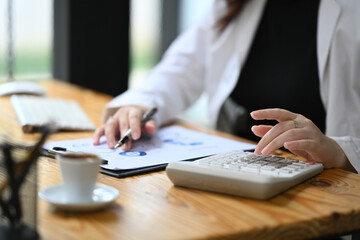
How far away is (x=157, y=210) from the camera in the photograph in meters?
0.76

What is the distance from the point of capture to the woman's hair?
178 centimetres

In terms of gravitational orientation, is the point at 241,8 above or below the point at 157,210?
above

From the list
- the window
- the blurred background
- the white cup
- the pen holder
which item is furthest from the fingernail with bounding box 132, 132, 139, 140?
the window

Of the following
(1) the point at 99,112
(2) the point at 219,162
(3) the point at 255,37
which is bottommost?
(1) the point at 99,112

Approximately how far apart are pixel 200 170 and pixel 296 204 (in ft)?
0.54

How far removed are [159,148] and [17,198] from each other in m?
0.55

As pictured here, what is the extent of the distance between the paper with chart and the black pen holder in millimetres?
316

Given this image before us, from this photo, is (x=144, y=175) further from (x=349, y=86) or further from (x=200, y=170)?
(x=349, y=86)

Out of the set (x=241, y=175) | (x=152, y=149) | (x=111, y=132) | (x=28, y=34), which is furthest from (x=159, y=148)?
(x=28, y=34)

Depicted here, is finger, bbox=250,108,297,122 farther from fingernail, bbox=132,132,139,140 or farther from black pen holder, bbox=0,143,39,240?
black pen holder, bbox=0,143,39,240

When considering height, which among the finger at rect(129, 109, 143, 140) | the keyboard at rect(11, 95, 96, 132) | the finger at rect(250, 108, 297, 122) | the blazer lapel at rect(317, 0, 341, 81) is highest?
the blazer lapel at rect(317, 0, 341, 81)

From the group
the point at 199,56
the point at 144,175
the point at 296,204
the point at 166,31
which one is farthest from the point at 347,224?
the point at 166,31

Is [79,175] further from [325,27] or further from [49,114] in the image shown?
[325,27]

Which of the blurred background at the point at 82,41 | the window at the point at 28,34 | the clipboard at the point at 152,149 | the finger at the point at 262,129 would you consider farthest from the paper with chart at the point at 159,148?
the window at the point at 28,34
